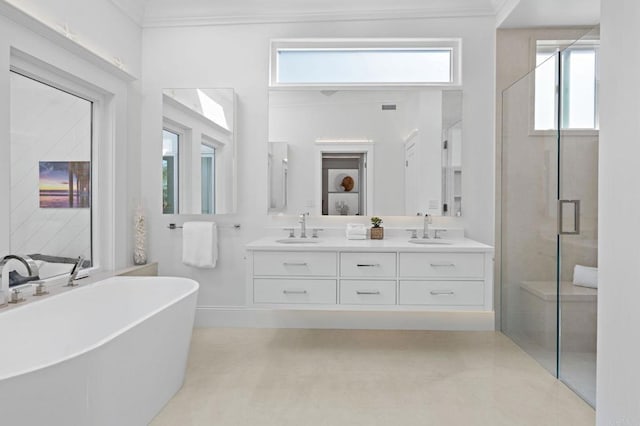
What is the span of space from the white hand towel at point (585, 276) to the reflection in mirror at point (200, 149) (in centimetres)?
246

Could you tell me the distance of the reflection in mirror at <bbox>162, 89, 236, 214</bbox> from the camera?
3.50 m

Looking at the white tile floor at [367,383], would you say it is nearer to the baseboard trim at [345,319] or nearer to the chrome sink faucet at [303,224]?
the baseboard trim at [345,319]

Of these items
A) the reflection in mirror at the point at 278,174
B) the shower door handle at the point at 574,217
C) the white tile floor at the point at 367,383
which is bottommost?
the white tile floor at the point at 367,383

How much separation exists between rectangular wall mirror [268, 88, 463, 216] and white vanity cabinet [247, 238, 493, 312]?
28.1 inches

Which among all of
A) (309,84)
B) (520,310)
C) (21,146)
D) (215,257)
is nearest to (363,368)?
(520,310)

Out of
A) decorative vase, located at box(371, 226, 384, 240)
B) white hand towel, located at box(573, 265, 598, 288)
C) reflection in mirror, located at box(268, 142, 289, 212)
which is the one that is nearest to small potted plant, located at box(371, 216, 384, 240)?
decorative vase, located at box(371, 226, 384, 240)

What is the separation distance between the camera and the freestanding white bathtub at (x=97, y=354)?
1.34 m

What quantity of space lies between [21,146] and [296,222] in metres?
1.94

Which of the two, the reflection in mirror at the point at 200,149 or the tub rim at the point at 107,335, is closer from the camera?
the tub rim at the point at 107,335

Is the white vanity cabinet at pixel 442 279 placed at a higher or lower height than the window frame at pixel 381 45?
lower

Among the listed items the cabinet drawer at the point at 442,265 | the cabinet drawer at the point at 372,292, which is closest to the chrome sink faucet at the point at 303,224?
the cabinet drawer at the point at 372,292

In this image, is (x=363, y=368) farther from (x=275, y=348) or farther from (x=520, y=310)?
(x=520, y=310)

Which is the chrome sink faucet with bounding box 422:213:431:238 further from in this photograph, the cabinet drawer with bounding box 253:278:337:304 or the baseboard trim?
the cabinet drawer with bounding box 253:278:337:304

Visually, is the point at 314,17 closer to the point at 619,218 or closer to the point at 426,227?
the point at 426,227
